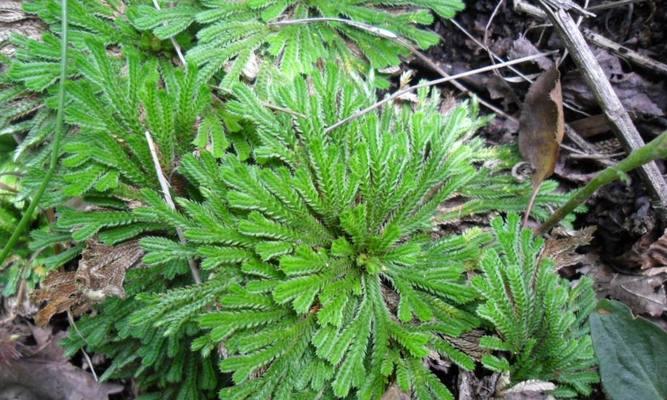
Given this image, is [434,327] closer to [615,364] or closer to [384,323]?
[384,323]

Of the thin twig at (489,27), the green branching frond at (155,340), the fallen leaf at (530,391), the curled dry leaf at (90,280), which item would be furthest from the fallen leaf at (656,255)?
the curled dry leaf at (90,280)

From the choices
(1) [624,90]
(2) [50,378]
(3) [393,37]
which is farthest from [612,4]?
(2) [50,378]

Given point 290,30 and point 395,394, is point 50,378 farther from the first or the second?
point 290,30

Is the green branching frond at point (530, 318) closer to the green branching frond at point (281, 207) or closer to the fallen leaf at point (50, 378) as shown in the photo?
the green branching frond at point (281, 207)

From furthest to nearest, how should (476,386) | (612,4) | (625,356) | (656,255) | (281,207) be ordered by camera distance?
(612,4) → (656,255) → (476,386) → (281,207) → (625,356)

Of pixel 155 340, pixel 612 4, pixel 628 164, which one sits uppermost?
pixel 612 4

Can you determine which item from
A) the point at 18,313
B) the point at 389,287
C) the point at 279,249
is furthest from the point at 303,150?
the point at 18,313
